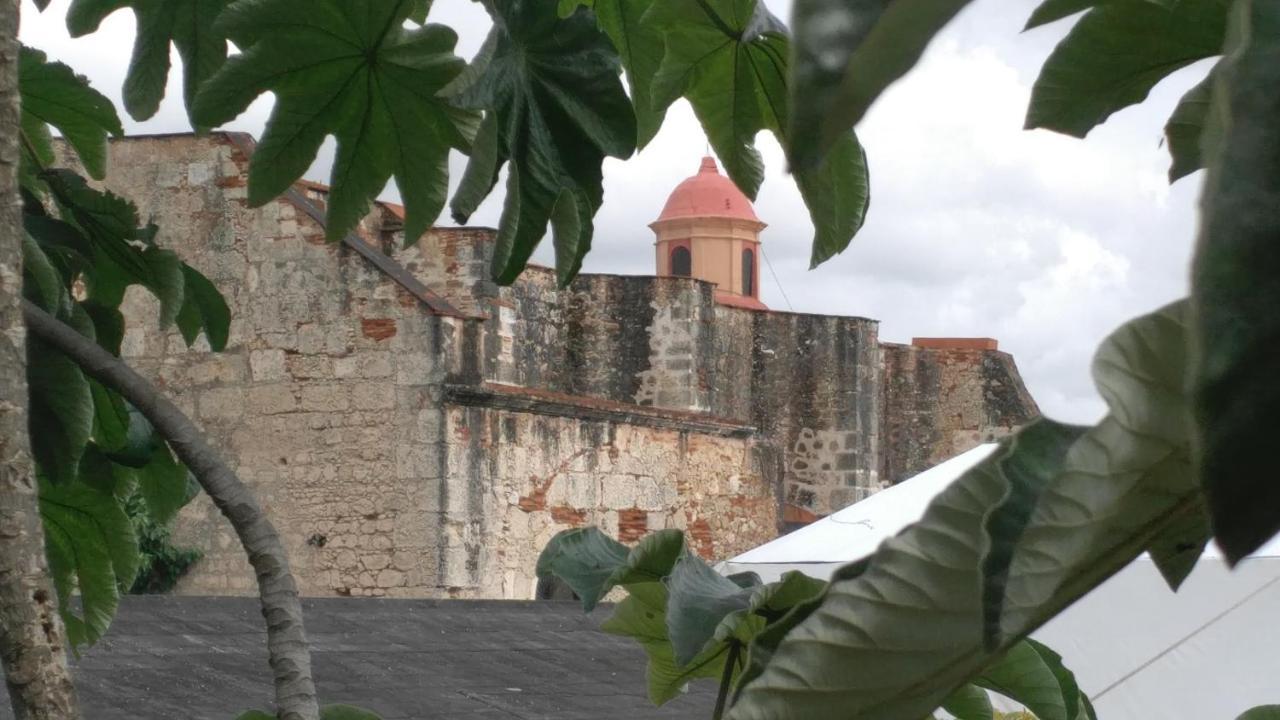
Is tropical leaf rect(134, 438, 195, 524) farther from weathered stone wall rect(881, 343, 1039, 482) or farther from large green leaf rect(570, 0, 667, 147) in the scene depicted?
weathered stone wall rect(881, 343, 1039, 482)

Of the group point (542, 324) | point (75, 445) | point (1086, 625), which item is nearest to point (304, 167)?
point (75, 445)

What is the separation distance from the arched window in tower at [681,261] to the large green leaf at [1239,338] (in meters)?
23.3

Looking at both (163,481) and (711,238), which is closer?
(163,481)

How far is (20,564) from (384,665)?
3.61 m

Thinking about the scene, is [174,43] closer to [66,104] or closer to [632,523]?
[66,104]

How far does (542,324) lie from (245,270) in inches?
96.2

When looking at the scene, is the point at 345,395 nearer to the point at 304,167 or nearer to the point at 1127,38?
the point at 304,167

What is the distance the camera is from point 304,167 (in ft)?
3.30

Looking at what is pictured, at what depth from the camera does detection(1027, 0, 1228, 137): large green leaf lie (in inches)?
15.1

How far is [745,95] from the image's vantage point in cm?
95

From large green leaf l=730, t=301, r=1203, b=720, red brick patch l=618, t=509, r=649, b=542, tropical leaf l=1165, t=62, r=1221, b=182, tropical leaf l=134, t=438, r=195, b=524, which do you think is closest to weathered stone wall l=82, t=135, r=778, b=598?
red brick patch l=618, t=509, r=649, b=542

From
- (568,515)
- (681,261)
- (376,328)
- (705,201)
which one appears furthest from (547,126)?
(681,261)

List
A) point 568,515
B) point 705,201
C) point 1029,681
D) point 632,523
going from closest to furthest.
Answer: point 1029,681, point 568,515, point 632,523, point 705,201

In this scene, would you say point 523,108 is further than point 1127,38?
Yes
